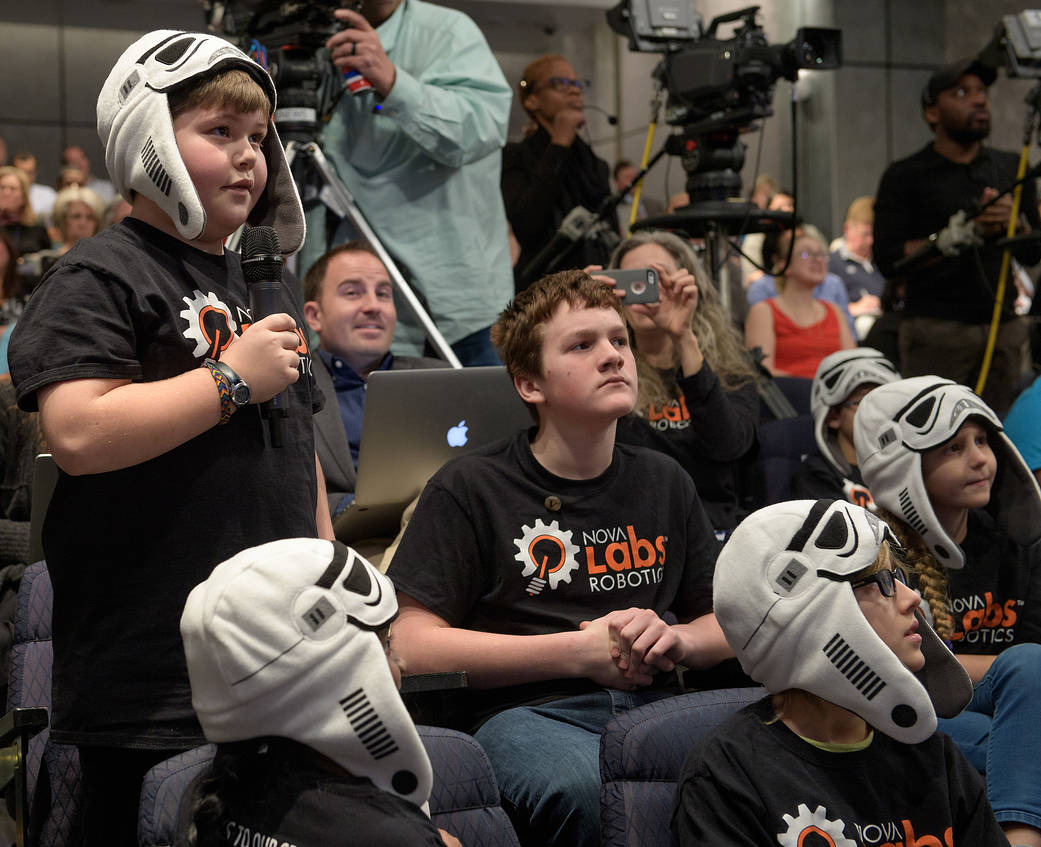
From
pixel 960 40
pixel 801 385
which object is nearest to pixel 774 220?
pixel 801 385

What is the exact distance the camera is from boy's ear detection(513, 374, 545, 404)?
7.89ft

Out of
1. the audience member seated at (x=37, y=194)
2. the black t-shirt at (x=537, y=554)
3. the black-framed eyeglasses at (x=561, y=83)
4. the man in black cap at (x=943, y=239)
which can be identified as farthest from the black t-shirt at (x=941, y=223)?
the audience member seated at (x=37, y=194)

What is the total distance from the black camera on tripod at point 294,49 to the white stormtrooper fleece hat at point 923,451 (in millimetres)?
1611

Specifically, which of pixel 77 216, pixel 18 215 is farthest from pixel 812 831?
pixel 18 215

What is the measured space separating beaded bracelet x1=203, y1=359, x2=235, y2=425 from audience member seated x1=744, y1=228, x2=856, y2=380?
3475 mm

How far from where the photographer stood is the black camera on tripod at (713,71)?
409 cm

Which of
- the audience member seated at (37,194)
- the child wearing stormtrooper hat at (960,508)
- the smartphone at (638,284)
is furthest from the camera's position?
the audience member seated at (37,194)

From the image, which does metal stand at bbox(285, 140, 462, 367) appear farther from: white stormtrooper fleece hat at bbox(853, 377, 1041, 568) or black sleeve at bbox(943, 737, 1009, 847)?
black sleeve at bbox(943, 737, 1009, 847)

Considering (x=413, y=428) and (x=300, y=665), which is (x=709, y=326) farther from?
(x=300, y=665)

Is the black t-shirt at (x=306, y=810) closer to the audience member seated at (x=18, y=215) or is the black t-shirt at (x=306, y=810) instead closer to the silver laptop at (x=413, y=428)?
the silver laptop at (x=413, y=428)

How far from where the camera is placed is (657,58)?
928 cm

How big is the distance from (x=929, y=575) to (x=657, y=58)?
24.2 feet

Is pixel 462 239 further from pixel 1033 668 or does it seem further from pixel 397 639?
pixel 1033 668

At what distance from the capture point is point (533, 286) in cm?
251
